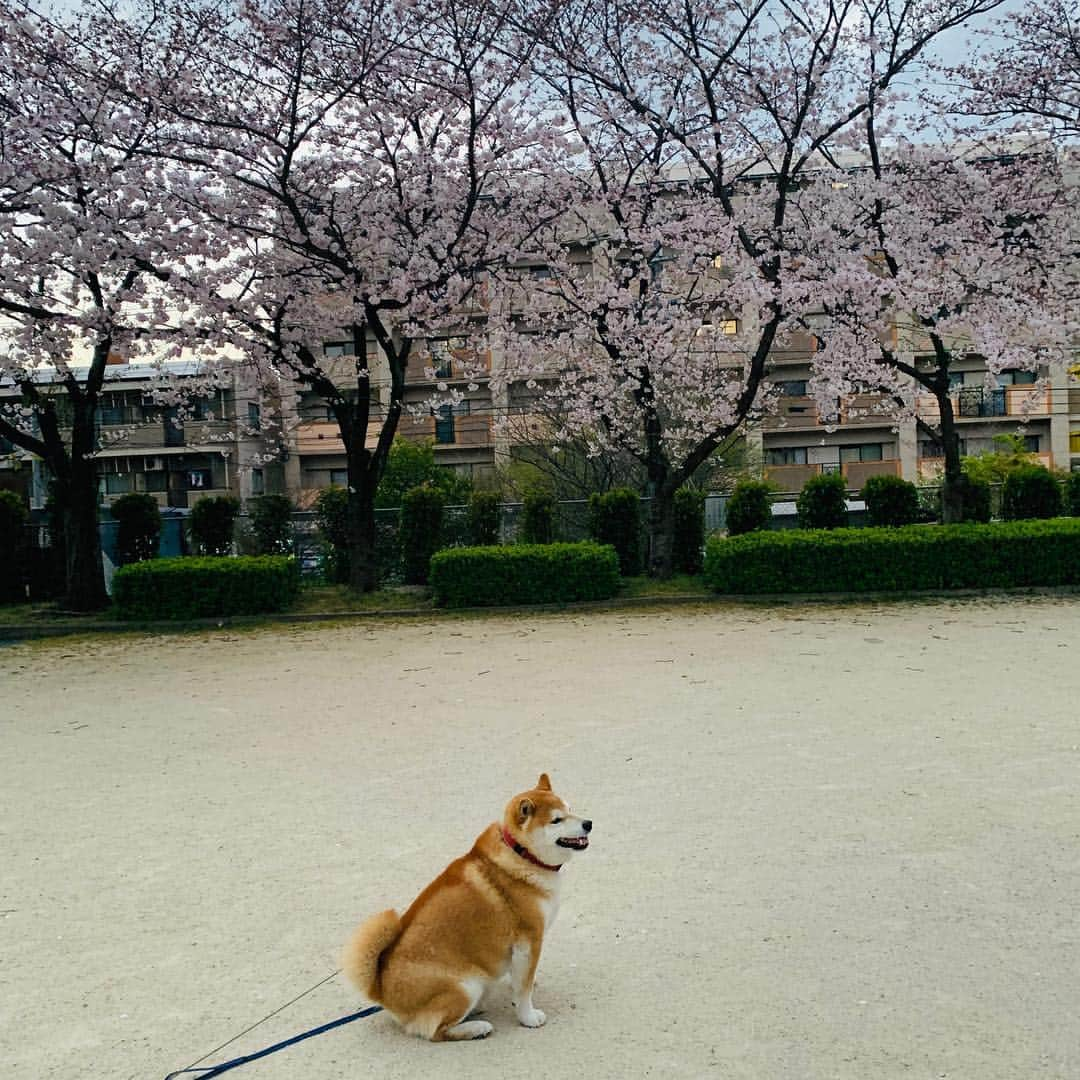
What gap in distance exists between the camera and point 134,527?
17391 mm

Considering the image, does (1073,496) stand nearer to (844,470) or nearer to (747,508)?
(747,508)

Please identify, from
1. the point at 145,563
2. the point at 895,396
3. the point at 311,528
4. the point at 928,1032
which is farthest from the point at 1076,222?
the point at 928,1032

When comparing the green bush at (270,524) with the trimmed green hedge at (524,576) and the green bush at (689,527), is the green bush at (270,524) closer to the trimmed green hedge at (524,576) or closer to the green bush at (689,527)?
the trimmed green hedge at (524,576)

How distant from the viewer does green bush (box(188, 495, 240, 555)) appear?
57.2 feet

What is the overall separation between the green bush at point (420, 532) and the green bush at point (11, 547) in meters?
5.92

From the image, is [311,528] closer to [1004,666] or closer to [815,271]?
[815,271]

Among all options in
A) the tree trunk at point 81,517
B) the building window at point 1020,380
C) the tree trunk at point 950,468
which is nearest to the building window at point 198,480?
the tree trunk at point 81,517

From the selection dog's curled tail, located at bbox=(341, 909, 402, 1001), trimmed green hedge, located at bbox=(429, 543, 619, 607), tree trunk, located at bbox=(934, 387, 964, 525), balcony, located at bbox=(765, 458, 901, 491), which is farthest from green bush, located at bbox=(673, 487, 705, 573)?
balcony, located at bbox=(765, 458, 901, 491)

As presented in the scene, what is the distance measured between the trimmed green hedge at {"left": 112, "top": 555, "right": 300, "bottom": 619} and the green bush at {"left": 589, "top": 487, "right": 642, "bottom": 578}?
5256 millimetres

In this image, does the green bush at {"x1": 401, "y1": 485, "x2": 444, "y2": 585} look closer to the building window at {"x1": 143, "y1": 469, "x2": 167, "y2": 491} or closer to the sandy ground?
the sandy ground

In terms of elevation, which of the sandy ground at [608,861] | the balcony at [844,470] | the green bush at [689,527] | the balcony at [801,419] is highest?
the balcony at [801,419]

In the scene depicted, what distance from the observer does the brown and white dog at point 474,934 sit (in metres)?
2.95

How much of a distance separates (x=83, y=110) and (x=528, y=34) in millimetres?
5723

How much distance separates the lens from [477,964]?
297 centimetres
